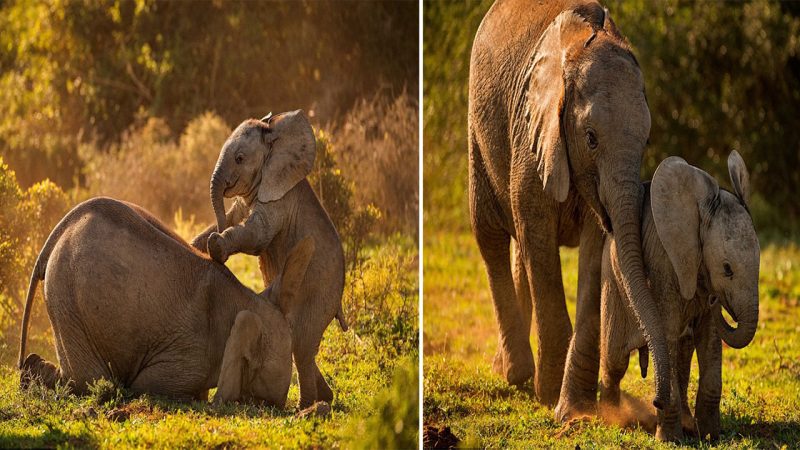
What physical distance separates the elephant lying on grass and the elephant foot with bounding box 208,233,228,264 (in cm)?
12

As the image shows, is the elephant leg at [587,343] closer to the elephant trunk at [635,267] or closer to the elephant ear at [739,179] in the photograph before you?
the elephant trunk at [635,267]

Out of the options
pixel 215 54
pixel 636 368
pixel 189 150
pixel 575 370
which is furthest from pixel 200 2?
pixel 575 370

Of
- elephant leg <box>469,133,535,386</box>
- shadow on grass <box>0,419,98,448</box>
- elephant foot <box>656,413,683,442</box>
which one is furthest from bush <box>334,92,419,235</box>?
shadow on grass <box>0,419,98,448</box>

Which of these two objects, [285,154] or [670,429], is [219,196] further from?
[670,429]

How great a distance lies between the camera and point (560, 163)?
8.08 meters

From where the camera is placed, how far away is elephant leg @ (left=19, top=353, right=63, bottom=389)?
7.97m

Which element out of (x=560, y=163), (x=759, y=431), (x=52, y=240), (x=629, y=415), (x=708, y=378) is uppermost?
(x=560, y=163)

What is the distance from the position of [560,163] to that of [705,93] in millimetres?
10758

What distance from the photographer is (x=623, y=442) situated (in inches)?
309

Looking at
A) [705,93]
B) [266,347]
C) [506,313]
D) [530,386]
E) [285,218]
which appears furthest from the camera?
[705,93]

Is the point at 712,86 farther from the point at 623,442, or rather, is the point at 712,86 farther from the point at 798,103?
the point at 623,442

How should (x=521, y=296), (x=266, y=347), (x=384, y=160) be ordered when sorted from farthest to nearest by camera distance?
(x=384, y=160)
(x=521, y=296)
(x=266, y=347)

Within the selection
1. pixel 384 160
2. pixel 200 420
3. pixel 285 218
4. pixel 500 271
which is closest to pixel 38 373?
pixel 200 420

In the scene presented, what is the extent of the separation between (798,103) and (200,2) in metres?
7.71
